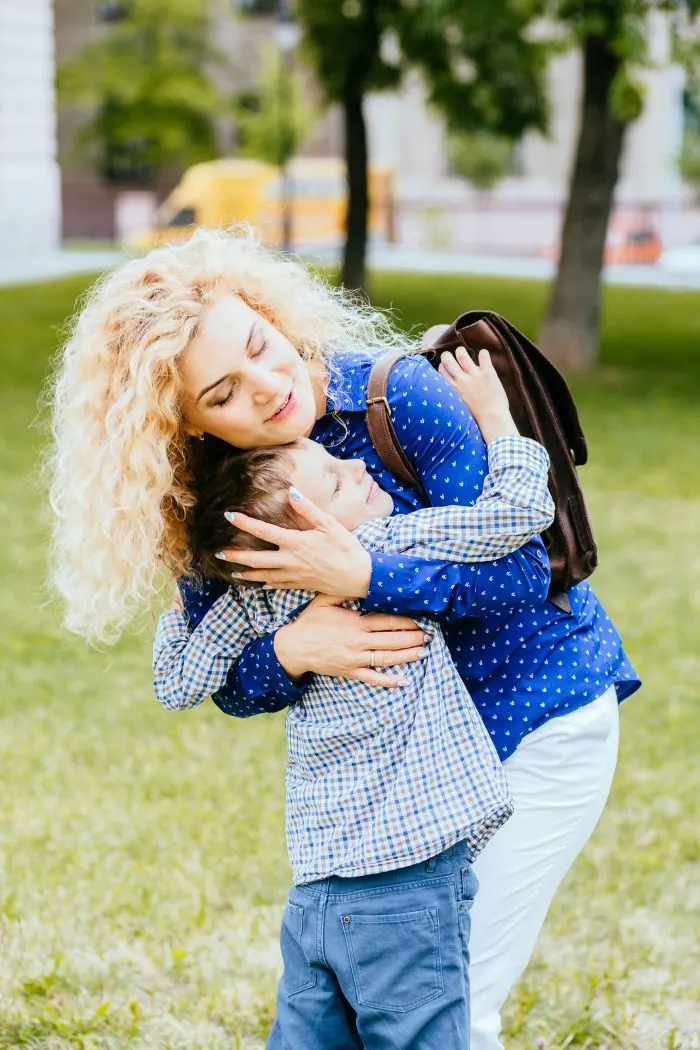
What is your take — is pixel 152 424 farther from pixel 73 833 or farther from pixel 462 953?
pixel 73 833

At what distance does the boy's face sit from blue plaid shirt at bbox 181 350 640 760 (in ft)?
0.12

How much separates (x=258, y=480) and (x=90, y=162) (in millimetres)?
45026

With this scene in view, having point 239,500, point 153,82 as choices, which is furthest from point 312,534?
point 153,82

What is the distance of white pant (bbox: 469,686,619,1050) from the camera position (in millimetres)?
2418

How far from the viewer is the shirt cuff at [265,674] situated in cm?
222

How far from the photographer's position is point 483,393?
2.28 meters

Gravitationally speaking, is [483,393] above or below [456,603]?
above

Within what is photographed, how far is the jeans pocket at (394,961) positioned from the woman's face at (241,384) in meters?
0.77

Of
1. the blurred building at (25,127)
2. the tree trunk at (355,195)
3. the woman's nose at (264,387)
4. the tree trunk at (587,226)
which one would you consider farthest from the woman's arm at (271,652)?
the blurred building at (25,127)

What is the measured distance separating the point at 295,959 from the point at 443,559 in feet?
2.23

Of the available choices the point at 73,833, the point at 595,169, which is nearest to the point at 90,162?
the point at 595,169

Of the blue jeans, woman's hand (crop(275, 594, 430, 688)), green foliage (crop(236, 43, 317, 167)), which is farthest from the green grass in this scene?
green foliage (crop(236, 43, 317, 167))

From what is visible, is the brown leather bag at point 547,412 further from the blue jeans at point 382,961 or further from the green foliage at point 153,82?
the green foliage at point 153,82

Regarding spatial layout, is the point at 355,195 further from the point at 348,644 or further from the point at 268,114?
the point at 268,114
